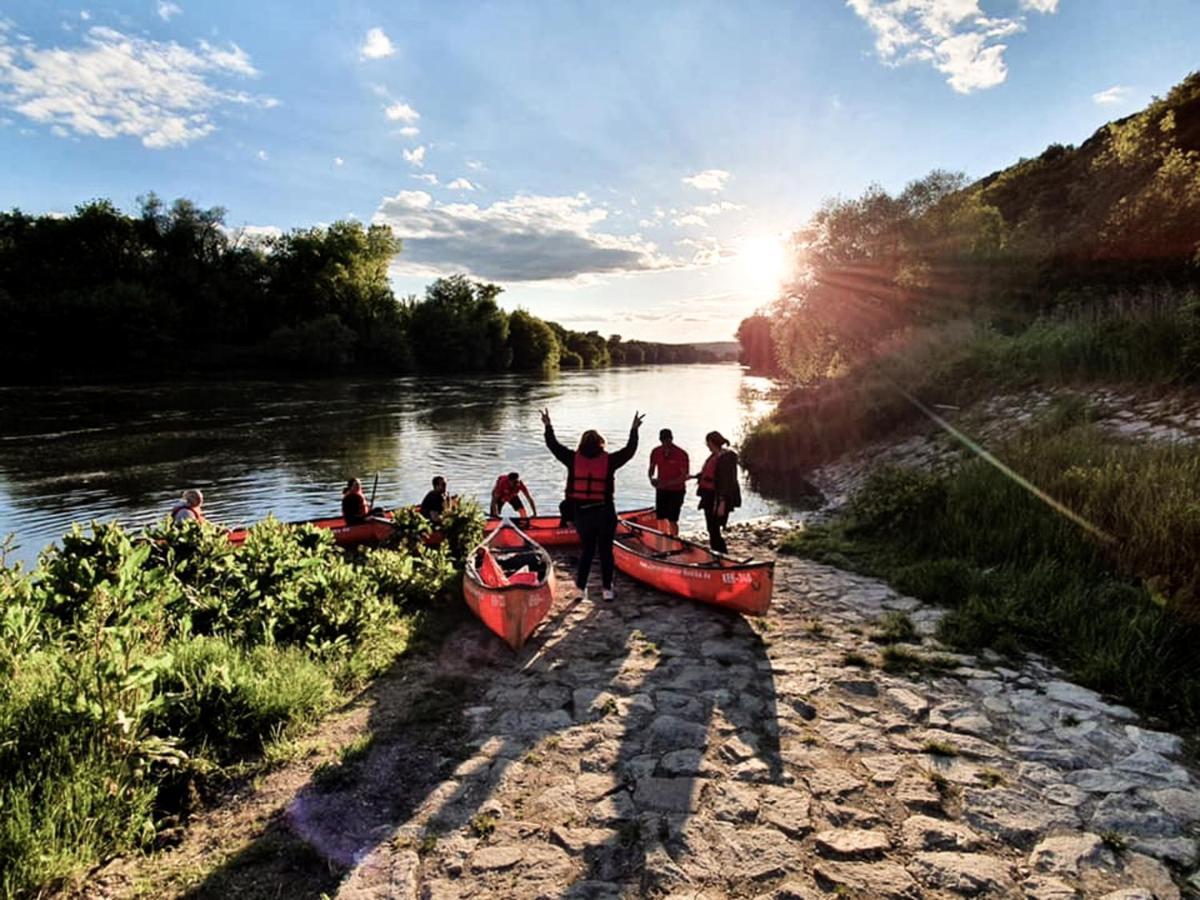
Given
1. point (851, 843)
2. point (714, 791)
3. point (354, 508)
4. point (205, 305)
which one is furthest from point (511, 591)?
point (205, 305)

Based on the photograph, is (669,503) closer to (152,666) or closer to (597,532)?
Result: (597,532)

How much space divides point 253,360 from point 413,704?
70848 mm

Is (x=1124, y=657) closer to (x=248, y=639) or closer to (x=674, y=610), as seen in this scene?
(x=674, y=610)

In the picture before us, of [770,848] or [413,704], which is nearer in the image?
[770,848]

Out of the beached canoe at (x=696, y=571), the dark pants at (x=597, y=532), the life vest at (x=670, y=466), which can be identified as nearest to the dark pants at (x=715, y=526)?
the life vest at (x=670, y=466)

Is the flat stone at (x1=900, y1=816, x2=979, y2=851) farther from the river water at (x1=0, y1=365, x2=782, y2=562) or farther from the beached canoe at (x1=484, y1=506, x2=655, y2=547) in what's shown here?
the river water at (x1=0, y1=365, x2=782, y2=562)

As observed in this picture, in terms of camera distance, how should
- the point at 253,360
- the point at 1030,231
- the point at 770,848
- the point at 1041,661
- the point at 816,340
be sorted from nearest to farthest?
the point at 770,848
the point at 1041,661
the point at 816,340
the point at 1030,231
the point at 253,360

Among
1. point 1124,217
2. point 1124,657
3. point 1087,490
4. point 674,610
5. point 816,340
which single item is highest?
point 1124,217

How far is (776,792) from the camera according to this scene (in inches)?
168

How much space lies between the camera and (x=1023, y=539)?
8547mm

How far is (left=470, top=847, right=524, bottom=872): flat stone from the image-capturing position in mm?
3633

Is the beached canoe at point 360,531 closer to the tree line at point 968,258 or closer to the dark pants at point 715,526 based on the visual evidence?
the dark pants at point 715,526

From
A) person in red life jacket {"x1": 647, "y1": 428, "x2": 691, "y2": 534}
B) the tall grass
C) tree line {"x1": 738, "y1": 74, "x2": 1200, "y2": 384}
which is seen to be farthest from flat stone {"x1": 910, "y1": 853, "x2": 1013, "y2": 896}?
tree line {"x1": 738, "y1": 74, "x2": 1200, "y2": 384}

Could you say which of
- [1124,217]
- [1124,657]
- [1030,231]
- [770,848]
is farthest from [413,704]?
[1030,231]
